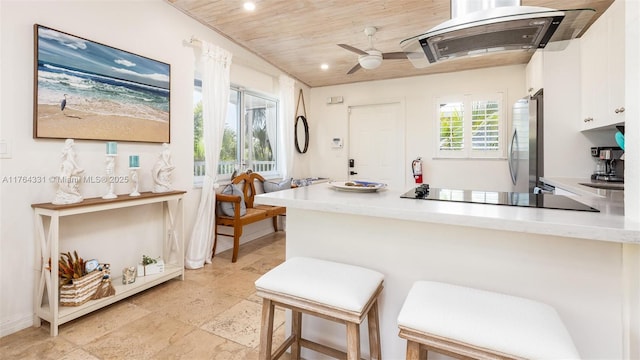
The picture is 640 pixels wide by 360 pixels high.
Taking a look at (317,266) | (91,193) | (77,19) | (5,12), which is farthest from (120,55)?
(317,266)

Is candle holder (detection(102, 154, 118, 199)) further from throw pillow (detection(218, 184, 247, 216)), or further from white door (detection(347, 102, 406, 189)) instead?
white door (detection(347, 102, 406, 189))

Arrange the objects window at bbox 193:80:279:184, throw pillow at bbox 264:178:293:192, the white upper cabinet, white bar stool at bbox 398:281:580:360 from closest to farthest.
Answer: white bar stool at bbox 398:281:580:360 < the white upper cabinet < window at bbox 193:80:279:184 < throw pillow at bbox 264:178:293:192

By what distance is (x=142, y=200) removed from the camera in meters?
2.34

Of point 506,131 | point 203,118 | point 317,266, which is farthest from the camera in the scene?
point 506,131

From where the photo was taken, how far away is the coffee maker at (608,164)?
2.53 metres

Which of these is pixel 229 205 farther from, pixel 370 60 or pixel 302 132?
pixel 302 132

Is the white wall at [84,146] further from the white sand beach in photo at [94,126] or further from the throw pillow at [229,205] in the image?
the throw pillow at [229,205]

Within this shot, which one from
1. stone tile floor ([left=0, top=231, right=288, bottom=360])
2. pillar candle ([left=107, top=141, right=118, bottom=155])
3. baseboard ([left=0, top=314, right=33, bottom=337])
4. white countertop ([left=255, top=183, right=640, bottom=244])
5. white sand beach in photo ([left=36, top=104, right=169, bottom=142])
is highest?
white sand beach in photo ([left=36, top=104, right=169, bottom=142])

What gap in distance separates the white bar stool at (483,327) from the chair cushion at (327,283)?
188 millimetres

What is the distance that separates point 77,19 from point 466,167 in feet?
15.6

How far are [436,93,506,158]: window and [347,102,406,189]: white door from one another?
65 cm

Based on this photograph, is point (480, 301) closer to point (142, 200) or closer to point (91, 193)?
point (142, 200)

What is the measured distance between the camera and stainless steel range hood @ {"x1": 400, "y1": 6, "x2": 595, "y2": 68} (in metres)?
1.29

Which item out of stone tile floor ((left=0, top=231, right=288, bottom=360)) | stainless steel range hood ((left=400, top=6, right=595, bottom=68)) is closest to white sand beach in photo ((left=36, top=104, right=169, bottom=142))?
stone tile floor ((left=0, top=231, right=288, bottom=360))
